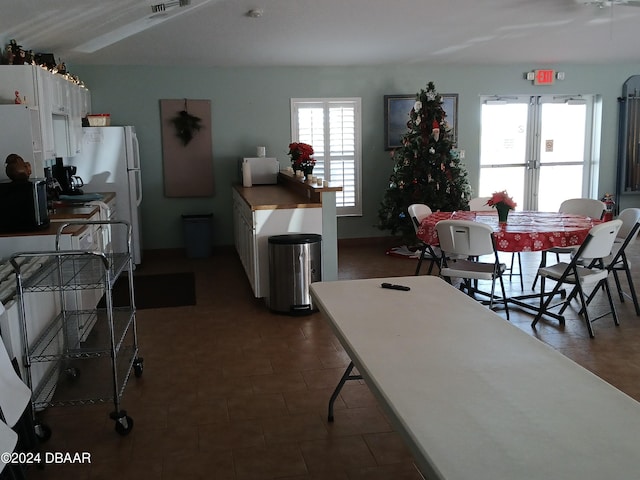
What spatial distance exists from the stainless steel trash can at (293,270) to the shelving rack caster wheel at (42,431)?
244 centimetres

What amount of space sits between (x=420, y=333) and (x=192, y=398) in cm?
189

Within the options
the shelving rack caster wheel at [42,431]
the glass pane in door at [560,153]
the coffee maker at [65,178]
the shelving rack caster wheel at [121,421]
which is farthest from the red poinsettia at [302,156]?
the glass pane in door at [560,153]

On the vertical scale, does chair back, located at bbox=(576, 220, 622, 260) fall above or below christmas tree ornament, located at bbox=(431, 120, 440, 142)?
below

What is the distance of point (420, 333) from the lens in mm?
2357

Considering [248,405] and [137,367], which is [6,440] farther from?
[137,367]

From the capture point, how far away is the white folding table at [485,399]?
144cm

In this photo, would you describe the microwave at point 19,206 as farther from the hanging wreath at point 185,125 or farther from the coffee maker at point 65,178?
the hanging wreath at point 185,125

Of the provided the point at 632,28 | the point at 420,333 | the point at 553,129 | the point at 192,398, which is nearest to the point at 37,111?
the point at 192,398

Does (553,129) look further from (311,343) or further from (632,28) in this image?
(311,343)

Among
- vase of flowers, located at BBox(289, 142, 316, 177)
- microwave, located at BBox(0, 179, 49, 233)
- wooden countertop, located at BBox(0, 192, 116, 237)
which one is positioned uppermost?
vase of flowers, located at BBox(289, 142, 316, 177)

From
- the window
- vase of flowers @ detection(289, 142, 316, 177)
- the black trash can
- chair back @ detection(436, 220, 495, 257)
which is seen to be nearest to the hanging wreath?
the black trash can

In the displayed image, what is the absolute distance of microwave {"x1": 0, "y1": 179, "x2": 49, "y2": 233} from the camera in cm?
410

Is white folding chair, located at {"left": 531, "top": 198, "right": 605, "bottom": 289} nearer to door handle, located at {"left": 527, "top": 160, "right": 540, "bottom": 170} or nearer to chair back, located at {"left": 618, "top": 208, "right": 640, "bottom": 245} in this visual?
chair back, located at {"left": 618, "top": 208, "right": 640, "bottom": 245}

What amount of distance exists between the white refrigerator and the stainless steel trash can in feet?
8.19
